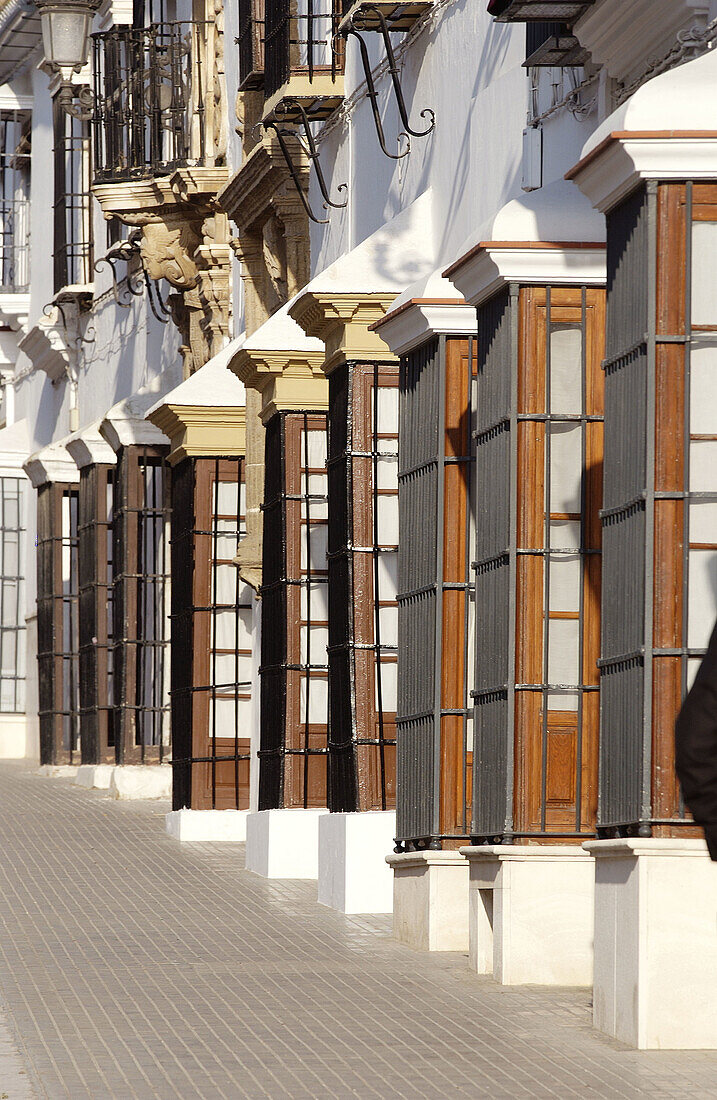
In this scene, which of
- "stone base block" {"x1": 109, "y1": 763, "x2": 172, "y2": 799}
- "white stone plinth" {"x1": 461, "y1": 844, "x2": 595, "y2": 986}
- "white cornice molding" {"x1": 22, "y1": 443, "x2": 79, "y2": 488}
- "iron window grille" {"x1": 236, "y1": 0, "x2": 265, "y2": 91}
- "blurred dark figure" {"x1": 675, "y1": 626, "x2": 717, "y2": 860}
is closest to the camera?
"blurred dark figure" {"x1": 675, "y1": 626, "x2": 717, "y2": 860}

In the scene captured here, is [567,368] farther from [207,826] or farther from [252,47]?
[207,826]

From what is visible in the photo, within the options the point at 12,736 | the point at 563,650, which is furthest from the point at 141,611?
the point at 563,650

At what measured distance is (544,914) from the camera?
1018cm

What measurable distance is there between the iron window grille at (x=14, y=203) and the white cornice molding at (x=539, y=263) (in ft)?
79.2

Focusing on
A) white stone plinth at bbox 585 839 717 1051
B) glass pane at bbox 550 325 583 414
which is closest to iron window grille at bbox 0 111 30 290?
glass pane at bbox 550 325 583 414

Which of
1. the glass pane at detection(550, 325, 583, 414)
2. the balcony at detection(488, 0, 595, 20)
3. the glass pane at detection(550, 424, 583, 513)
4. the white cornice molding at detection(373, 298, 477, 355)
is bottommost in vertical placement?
the glass pane at detection(550, 424, 583, 513)

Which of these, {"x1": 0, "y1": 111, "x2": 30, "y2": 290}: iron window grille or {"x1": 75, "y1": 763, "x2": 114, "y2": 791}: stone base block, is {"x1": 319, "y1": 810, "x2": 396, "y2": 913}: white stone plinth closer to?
{"x1": 75, "y1": 763, "x2": 114, "y2": 791}: stone base block

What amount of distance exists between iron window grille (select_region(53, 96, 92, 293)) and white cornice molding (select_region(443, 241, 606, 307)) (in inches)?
758

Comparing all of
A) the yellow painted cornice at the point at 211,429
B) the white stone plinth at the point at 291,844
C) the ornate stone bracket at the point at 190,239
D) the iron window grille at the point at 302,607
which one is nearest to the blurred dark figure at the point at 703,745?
the iron window grille at the point at 302,607

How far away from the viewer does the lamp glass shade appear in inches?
989

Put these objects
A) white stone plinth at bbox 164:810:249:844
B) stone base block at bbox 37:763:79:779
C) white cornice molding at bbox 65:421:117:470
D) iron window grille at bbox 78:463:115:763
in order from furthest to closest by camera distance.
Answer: stone base block at bbox 37:763:79:779, white cornice molding at bbox 65:421:117:470, iron window grille at bbox 78:463:115:763, white stone plinth at bbox 164:810:249:844

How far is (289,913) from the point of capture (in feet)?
44.9

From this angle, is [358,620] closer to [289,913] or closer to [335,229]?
[289,913]

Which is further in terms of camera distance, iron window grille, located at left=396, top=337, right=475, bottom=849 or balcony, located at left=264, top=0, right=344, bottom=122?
balcony, located at left=264, top=0, right=344, bottom=122
